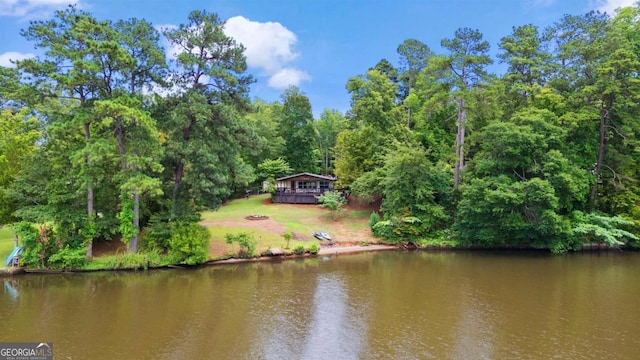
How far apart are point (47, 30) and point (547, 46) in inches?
1210

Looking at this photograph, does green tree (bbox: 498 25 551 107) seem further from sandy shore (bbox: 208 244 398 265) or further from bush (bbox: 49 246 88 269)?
bush (bbox: 49 246 88 269)

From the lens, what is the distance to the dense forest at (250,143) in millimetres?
17078

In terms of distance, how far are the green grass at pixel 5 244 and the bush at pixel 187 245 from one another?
24.1 ft

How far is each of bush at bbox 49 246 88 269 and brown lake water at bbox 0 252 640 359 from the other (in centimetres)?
66

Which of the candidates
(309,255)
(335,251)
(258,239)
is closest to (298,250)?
(309,255)

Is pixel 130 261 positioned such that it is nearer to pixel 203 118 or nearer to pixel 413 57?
pixel 203 118

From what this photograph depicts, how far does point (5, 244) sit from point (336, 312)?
1881cm

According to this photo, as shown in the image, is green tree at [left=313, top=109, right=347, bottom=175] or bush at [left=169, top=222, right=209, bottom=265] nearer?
bush at [left=169, top=222, right=209, bottom=265]

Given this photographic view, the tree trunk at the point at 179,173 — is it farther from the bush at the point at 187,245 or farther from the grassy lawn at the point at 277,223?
the grassy lawn at the point at 277,223

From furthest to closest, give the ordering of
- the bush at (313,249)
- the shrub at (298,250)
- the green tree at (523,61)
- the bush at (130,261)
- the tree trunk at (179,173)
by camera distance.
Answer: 1. the green tree at (523,61)
2. the bush at (313,249)
3. the shrub at (298,250)
4. the tree trunk at (179,173)
5. the bush at (130,261)

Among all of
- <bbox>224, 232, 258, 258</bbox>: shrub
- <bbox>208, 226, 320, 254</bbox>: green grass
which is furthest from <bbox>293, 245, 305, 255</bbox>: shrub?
<bbox>224, 232, 258, 258</bbox>: shrub

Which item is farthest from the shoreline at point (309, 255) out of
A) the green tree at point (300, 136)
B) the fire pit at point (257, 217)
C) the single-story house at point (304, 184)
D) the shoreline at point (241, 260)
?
the green tree at point (300, 136)

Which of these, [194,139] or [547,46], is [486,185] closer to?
[547,46]

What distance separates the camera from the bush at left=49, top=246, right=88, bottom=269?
17.0 metres
